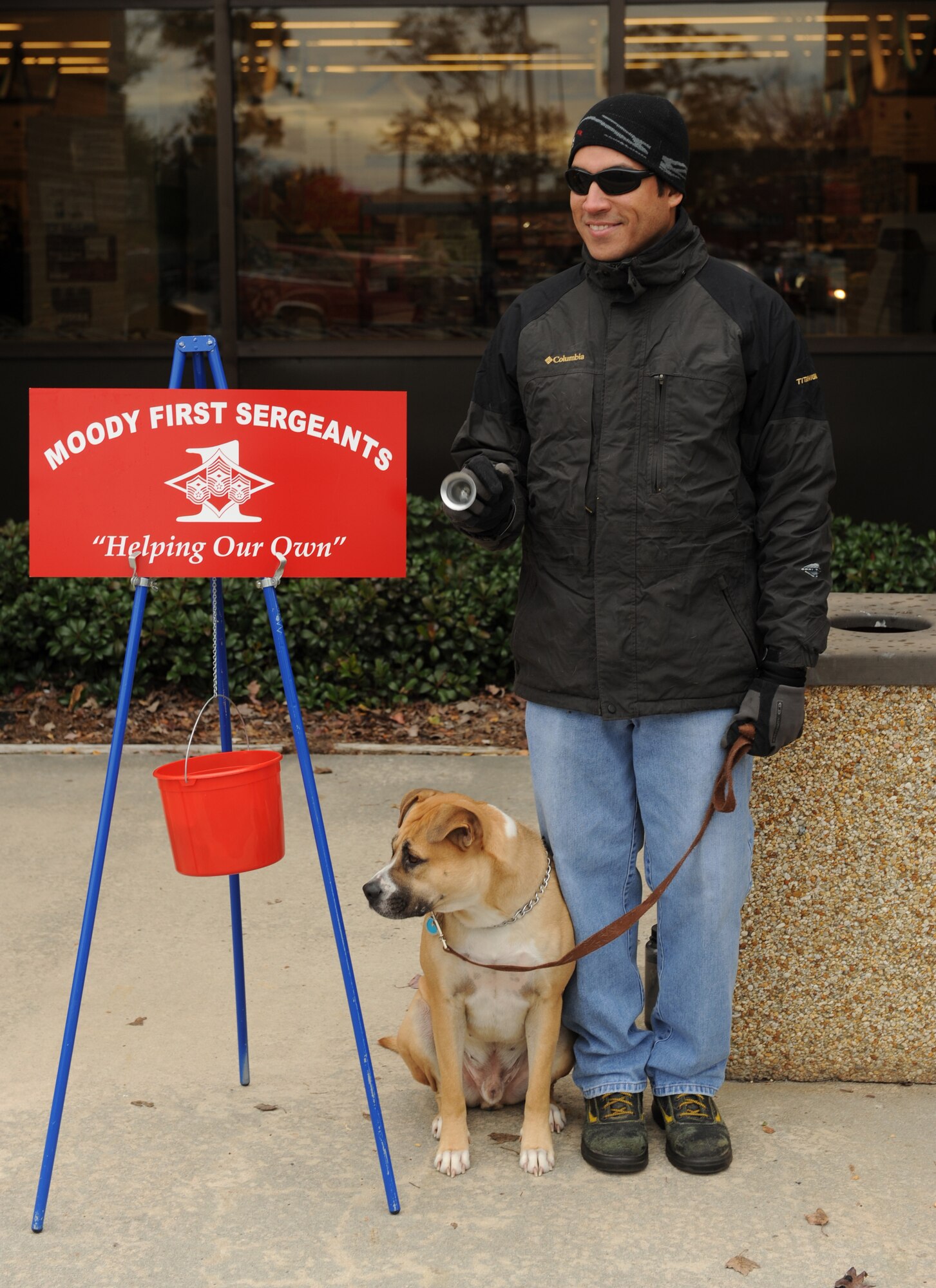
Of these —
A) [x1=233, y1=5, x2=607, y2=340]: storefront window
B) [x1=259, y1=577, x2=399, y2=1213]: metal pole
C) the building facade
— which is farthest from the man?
[x1=233, y1=5, x2=607, y2=340]: storefront window

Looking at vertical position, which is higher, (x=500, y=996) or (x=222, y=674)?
(x=222, y=674)

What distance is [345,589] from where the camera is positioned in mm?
7059

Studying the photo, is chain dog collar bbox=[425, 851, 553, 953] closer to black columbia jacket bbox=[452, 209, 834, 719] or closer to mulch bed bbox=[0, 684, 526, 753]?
black columbia jacket bbox=[452, 209, 834, 719]

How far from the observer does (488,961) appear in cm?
328

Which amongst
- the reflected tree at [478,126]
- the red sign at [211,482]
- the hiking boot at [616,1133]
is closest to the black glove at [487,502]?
the red sign at [211,482]

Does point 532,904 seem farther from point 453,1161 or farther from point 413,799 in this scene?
point 453,1161

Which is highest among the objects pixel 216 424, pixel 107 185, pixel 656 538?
pixel 107 185

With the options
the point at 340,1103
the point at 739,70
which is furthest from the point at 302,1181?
the point at 739,70

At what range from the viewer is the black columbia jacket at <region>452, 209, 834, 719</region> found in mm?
3141

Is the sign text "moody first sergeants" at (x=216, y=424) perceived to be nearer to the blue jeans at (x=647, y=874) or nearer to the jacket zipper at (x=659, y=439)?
the jacket zipper at (x=659, y=439)

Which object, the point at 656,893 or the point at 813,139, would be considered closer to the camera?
the point at 656,893

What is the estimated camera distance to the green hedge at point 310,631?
693 cm

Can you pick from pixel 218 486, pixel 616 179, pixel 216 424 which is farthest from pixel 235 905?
pixel 616 179

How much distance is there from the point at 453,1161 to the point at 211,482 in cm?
166
